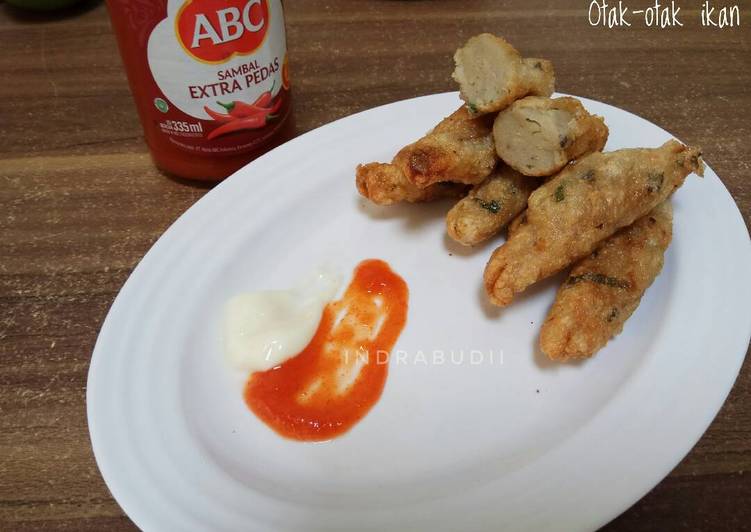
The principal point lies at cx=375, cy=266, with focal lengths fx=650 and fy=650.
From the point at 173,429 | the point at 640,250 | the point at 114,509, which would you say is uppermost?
the point at 640,250

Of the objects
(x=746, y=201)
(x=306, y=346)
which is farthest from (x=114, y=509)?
(x=746, y=201)

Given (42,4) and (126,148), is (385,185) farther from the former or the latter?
(42,4)

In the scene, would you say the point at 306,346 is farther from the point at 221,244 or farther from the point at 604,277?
the point at 604,277

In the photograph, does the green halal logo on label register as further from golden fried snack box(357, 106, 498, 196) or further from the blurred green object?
the blurred green object

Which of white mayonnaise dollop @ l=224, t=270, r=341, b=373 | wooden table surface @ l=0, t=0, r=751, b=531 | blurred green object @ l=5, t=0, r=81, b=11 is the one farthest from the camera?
blurred green object @ l=5, t=0, r=81, b=11

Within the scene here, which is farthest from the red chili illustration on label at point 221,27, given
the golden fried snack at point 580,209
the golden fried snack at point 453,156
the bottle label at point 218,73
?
the golden fried snack at point 580,209

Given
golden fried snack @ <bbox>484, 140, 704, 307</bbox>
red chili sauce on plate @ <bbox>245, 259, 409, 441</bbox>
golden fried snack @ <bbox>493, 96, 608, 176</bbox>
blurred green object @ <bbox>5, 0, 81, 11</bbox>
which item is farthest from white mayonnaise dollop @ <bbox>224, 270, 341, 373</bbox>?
blurred green object @ <bbox>5, 0, 81, 11</bbox>
